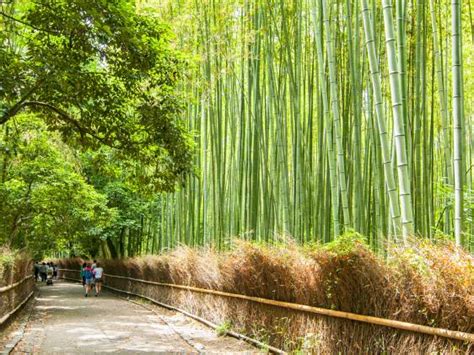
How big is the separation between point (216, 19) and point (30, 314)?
22.4ft

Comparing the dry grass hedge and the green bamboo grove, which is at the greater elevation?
the green bamboo grove

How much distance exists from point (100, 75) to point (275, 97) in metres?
2.40

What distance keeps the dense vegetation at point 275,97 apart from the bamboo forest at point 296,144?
3 cm

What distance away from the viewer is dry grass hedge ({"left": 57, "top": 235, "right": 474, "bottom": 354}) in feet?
10.6

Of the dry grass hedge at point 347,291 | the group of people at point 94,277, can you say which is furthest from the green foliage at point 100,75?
the group of people at point 94,277

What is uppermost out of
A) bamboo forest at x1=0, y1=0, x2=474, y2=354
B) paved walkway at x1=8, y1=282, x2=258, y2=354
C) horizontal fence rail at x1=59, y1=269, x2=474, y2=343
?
bamboo forest at x1=0, y1=0, x2=474, y2=354

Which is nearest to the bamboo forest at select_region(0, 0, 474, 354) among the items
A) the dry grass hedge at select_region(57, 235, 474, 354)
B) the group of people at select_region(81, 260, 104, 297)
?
the dry grass hedge at select_region(57, 235, 474, 354)

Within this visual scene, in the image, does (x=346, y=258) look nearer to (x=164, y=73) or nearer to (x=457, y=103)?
(x=457, y=103)

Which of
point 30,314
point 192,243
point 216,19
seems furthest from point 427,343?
point 30,314

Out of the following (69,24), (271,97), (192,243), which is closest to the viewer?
(69,24)

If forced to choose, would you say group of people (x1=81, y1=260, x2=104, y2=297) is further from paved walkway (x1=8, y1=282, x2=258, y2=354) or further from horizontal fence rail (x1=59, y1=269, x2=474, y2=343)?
horizontal fence rail (x1=59, y1=269, x2=474, y2=343)

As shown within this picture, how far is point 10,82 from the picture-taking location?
17.6ft

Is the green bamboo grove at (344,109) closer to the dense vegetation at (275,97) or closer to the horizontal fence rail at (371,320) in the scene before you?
the dense vegetation at (275,97)

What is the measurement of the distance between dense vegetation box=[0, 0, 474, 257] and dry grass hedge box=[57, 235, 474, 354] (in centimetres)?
28
